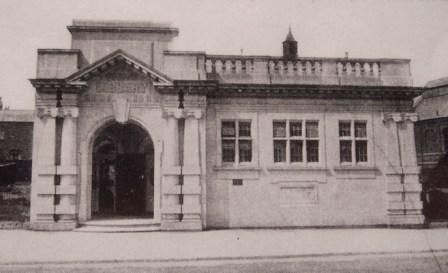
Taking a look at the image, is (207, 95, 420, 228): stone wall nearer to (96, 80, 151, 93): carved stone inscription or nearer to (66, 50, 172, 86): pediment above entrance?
(66, 50, 172, 86): pediment above entrance

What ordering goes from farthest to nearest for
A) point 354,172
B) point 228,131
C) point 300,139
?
point 300,139 < point 354,172 < point 228,131

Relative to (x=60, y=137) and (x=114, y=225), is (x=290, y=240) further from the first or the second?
(x=60, y=137)

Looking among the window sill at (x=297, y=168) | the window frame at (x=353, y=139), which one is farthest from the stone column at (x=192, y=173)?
the window frame at (x=353, y=139)

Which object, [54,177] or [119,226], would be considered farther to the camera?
[54,177]

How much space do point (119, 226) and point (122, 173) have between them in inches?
164

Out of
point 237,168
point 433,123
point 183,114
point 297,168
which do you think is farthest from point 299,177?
point 433,123

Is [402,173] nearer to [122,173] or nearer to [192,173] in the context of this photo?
[192,173]

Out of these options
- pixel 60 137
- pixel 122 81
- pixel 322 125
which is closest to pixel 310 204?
pixel 322 125

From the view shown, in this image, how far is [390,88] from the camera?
17781mm

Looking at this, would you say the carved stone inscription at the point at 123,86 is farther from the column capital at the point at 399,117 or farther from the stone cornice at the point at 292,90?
the column capital at the point at 399,117

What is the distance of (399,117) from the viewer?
17.8 m

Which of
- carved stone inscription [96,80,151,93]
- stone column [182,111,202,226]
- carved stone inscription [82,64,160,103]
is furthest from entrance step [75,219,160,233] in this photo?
carved stone inscription [96,80,151,93]

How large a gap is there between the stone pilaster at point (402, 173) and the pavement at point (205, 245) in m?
1.35

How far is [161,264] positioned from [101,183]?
10467 mm
